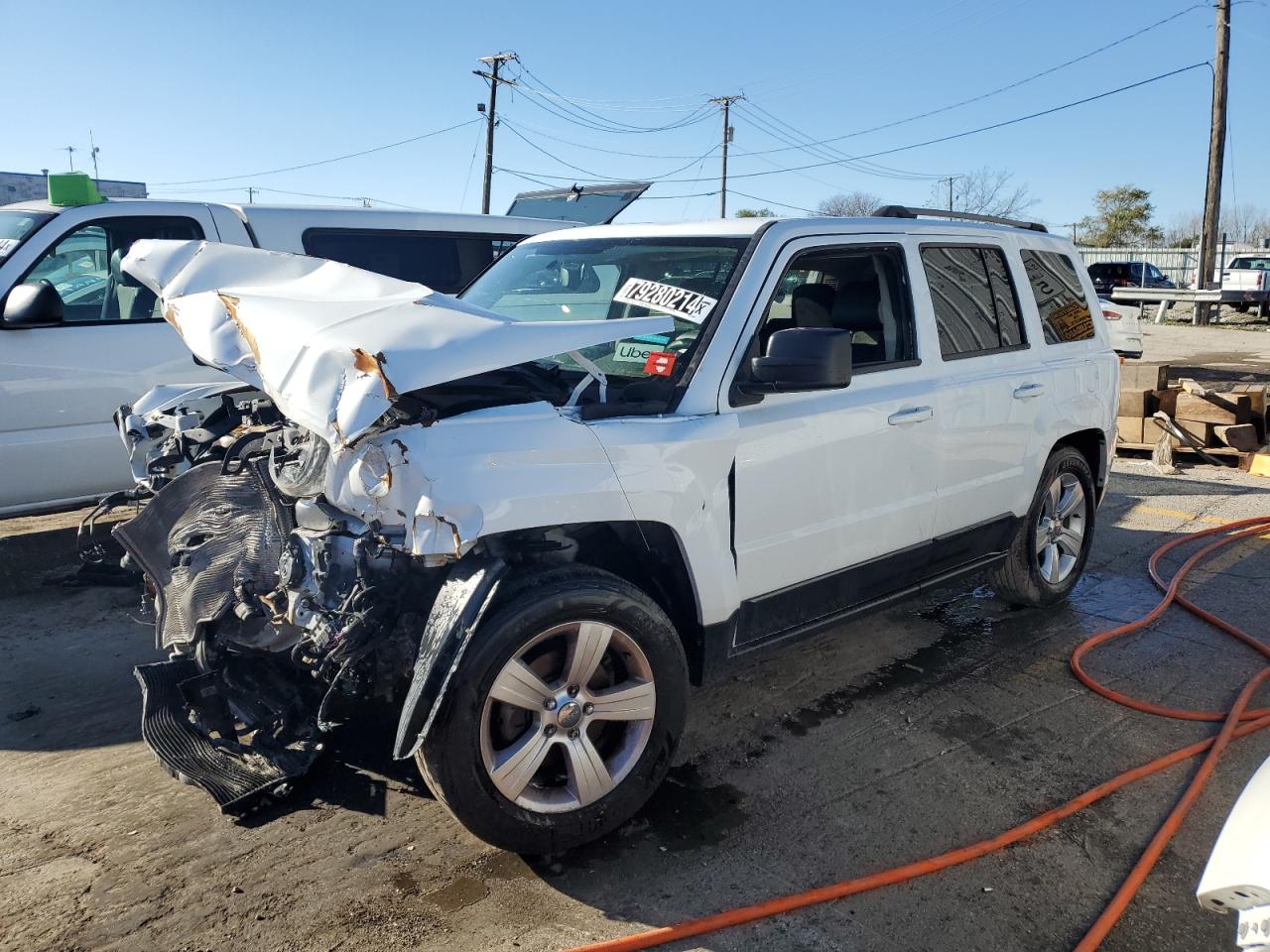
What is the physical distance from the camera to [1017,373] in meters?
4.71

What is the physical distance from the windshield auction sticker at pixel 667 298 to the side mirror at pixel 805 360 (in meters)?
0.33

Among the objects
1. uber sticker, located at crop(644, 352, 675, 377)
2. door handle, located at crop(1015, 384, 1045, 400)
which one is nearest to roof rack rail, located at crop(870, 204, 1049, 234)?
door handle, located at crop(1015, 384, 1045, 400)

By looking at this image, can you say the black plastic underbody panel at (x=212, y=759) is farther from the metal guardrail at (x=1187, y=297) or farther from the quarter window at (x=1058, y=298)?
the metal guardrail at (x=1187, y=297)

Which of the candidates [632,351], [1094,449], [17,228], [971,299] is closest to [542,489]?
[632,351]

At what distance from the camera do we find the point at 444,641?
9.01ft

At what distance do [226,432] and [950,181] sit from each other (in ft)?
224

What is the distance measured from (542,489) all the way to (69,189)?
188 inches

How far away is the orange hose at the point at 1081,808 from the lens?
107 inches

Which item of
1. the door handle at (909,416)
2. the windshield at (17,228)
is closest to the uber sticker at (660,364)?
the door handle at (909,416)

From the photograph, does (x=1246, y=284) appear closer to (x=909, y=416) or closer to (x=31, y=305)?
(x=909, y=416)

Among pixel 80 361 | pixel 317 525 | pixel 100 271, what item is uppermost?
pixel 100 271

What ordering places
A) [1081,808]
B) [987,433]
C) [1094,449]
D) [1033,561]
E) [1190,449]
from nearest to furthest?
[1081,808], [987,433], [1033,561], [1094,449], [1190,449]

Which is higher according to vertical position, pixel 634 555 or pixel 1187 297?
pixel 1187 297

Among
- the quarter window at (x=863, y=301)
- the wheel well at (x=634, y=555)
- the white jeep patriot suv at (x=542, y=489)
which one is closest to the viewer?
the white jeep patriot suv at (x=542, y=489)
